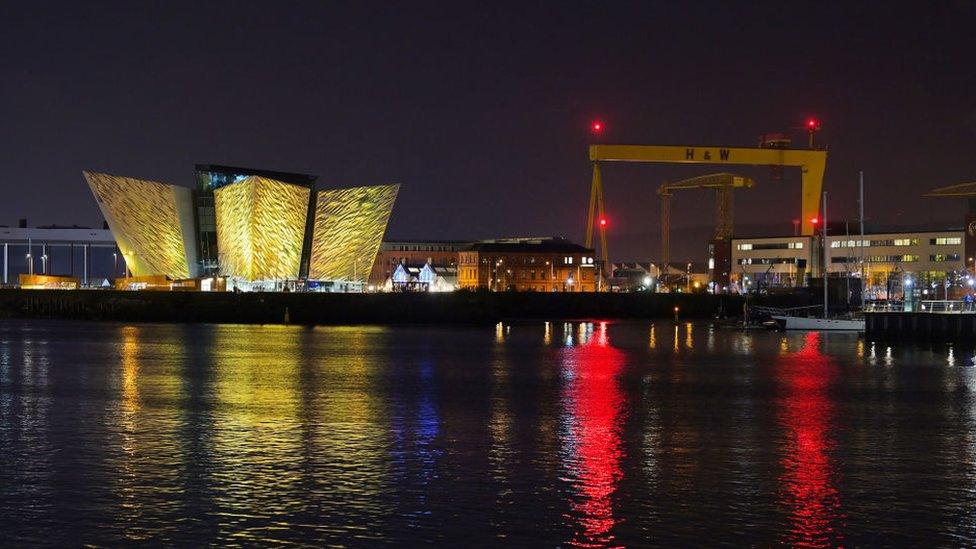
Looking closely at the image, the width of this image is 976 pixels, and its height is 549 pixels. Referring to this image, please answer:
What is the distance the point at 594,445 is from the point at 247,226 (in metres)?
65.7

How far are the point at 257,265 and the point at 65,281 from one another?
26982mm

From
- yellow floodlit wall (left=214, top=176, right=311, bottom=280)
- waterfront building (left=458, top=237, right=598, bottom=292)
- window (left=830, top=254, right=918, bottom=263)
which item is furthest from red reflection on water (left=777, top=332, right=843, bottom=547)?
A: waterfront building (left=458, top=237, right=598, bottom=292)

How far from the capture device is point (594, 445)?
75.9 ft

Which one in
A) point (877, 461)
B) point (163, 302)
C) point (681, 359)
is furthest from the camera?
point (163, 302)

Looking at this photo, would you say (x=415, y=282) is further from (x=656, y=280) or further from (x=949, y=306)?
(x=949, y=306)

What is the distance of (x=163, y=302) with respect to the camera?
269ft

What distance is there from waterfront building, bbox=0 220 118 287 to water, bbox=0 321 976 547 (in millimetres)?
97270

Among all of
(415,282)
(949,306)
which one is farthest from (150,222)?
(949,306)

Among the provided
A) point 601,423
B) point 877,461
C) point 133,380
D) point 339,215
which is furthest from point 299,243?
point 877,461

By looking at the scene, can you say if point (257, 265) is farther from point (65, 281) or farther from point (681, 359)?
point (681, 359)

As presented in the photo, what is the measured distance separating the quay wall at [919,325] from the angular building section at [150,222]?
5167 cm

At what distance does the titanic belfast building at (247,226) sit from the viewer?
280 feet

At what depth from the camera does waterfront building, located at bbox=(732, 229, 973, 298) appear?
11119cm

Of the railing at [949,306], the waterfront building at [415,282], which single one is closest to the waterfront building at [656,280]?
the waterfront building at [415,282]
